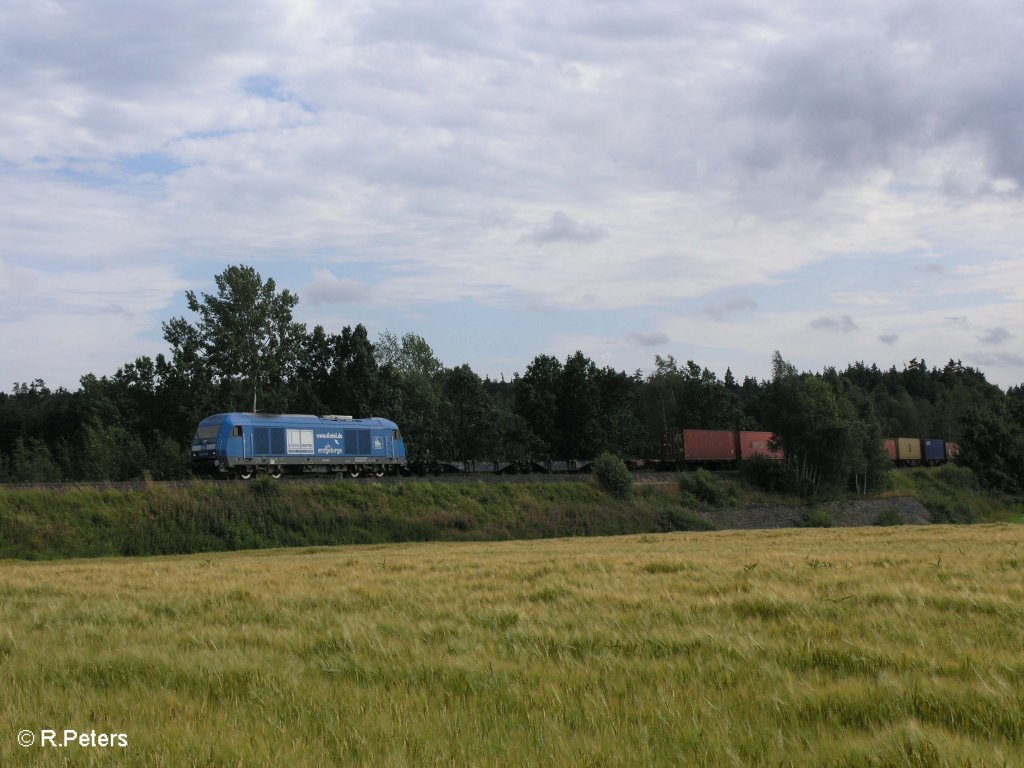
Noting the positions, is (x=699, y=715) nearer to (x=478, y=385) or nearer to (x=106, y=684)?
(x=106, y=684)

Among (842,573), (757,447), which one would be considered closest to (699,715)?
Answer: (842,573)

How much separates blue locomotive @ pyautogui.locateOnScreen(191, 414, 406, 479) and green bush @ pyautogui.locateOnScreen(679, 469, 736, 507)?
2261cm

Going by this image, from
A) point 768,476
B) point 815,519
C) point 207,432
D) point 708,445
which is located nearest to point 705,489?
point 815,519

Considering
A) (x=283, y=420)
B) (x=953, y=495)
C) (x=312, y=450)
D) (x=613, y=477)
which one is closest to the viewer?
(x=283, y=420)

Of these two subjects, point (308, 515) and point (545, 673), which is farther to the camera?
point (308, 515)

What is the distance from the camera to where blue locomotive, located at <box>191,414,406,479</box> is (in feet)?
161

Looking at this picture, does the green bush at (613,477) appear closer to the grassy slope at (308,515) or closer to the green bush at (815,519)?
the grassy slope at (308,515)

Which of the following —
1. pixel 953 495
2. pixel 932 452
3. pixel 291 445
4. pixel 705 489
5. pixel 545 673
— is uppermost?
pixel 291 445

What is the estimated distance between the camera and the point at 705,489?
67.8m

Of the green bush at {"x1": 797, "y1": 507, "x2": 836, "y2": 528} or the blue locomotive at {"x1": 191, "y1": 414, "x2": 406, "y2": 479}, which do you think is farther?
the green bush at {"x1": 797, "y1": 507, "x2": 836, "y2": 528}

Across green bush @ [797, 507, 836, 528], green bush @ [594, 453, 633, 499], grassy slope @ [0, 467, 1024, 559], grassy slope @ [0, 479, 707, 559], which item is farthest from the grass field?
green bush @ [797, 507, 836, 528]

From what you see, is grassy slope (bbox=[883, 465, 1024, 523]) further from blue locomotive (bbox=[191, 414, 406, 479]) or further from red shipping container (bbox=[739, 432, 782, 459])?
blue locomotive (bbox=[191, 414, 406, 479])

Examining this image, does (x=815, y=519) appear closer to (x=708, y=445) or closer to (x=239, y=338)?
(x=708, y=445)

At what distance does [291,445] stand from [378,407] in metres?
24.4
